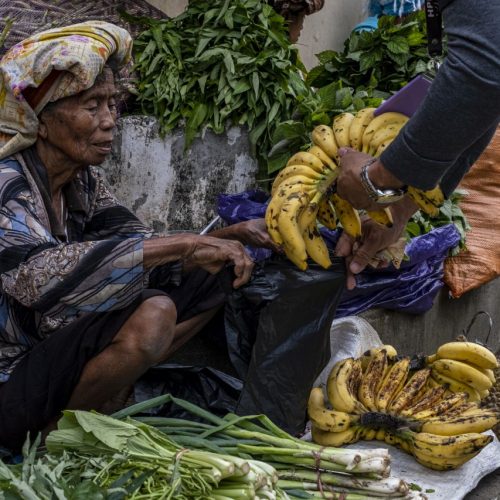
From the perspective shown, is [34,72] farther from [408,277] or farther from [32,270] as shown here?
[408,277]

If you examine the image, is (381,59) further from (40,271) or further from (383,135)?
(40,271)

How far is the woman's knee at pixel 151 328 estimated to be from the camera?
3057 millimetres

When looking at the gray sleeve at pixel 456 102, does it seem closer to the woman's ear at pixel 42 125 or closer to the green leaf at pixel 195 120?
the woman's ear at pixel 42 125

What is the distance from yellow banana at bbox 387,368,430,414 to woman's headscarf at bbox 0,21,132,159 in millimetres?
1666

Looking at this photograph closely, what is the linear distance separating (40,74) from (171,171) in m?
1.74

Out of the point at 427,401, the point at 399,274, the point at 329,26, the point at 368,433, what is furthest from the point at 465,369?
the point at 329,26

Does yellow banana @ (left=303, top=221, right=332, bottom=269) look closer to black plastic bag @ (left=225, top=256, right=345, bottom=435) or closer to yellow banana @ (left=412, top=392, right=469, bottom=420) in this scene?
black plastic bag @ (left=225, top=256, right=345, bottom=435)

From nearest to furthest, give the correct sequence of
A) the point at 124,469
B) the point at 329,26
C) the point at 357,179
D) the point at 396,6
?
the point at 124,469 → the point at 357,179 → the point at 396,6 → the point at 329,26

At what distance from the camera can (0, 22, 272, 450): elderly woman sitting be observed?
293cm

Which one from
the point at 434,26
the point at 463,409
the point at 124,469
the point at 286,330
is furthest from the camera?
the point at 463,409

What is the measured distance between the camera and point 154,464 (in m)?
2.56

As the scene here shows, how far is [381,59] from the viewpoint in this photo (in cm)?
564

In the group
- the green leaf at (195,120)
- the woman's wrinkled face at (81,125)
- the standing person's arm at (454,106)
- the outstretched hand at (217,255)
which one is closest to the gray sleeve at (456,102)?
the standing person's arm at (454,106)

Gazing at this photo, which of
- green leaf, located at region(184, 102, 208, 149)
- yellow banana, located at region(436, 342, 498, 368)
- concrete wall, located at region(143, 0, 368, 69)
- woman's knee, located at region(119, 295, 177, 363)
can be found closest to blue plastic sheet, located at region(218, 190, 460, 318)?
green leaf, located at region(184, 102, 208, 149)
